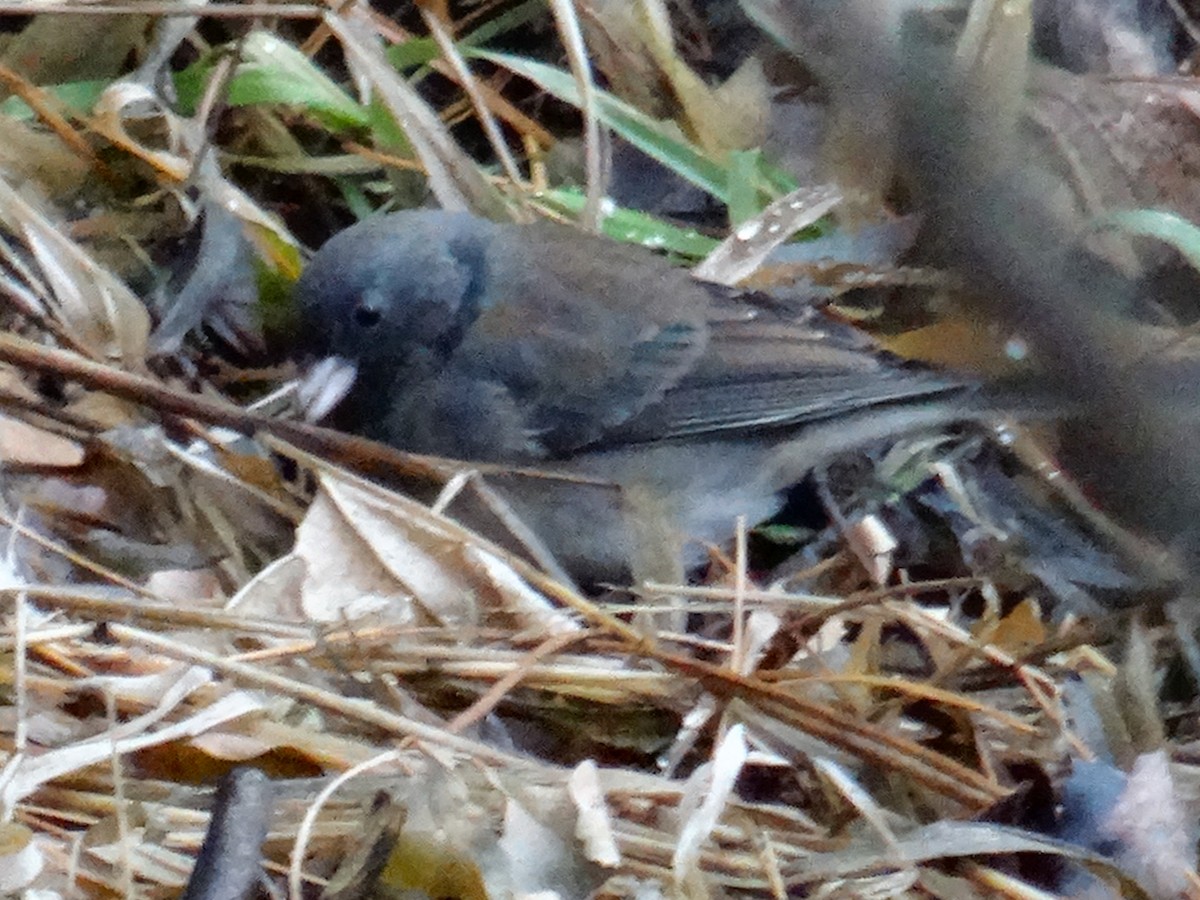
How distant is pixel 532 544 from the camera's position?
1664 millimetres

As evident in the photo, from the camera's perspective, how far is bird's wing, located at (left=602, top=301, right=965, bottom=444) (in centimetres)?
193

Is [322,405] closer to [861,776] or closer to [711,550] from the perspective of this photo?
[711,550]

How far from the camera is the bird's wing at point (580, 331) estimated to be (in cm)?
188

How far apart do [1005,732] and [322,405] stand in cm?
91

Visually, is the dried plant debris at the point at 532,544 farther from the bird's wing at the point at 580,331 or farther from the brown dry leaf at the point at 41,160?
the bird's wing at the point at 580,331

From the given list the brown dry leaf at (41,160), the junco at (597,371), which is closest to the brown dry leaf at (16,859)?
the junco at (597,371)

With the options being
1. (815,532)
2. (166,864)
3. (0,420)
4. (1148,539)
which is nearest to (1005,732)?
(815,532)

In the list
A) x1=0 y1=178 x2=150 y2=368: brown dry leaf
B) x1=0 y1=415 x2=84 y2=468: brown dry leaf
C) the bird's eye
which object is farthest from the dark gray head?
x1=0 y1=415 x2=84 y2=468: brown dry leaf

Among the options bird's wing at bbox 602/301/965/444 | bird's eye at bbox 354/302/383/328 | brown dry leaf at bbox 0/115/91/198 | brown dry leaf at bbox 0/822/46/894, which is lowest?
bird's wing at bbox 602/301/965/444

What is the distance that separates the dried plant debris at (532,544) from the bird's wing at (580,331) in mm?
123

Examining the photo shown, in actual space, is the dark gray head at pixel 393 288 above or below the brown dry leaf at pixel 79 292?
below

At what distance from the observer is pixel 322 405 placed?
1803mm

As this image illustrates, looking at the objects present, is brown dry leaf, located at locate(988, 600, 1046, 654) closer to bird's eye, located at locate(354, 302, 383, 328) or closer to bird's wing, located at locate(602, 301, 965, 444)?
bird's wing, located at locate(602, 301, 965, 444)

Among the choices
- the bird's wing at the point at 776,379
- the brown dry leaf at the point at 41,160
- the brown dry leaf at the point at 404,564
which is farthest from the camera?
the bird's wing at the point at 776,379
